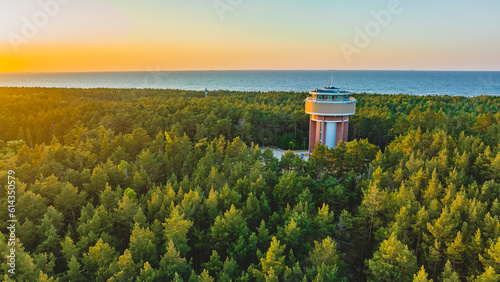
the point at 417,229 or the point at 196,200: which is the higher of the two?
the point at 196,200

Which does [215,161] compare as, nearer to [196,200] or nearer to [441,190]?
[196,200]

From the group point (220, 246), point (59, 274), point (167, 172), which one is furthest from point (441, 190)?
point (59, 274)

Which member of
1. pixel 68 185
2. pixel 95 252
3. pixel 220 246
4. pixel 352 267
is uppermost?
pixel 68 185

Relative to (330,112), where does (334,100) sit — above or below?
above

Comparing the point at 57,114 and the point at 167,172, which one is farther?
the point at 57,114

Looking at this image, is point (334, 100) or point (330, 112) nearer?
point (330, 112)

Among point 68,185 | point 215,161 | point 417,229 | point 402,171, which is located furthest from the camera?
point 215,161

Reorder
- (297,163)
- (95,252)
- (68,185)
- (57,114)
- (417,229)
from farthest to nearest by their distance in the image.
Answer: (57,114)
(297,163)
(68,185)
(417,229)
(95,252)
